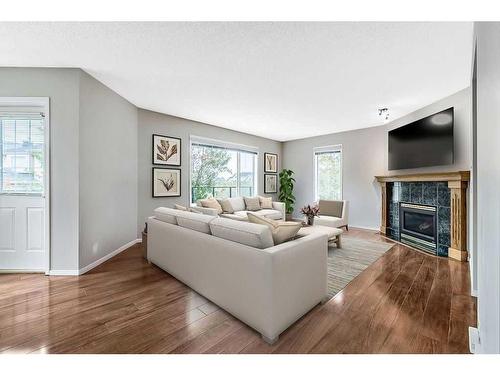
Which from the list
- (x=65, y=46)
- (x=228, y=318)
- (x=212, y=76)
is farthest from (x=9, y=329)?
(x=212, y=76)

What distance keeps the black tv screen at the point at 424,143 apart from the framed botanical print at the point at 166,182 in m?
4.53

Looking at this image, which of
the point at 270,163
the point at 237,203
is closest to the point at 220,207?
the point at 237,203

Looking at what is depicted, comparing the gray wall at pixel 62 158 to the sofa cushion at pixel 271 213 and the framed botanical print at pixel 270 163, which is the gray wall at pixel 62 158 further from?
the framed botanical print at pixel 270 163

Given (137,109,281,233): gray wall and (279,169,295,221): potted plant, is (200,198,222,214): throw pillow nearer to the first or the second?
(137,109,281,233): gray wall

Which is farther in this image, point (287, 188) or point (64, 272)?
point (287, 188)

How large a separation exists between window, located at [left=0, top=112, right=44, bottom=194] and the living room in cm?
2

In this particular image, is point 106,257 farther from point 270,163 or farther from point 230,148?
point 270,163

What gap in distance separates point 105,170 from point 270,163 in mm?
4724

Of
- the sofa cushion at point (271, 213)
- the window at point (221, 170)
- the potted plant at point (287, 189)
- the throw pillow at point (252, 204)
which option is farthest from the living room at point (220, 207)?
the potted plant at point (287, 189)

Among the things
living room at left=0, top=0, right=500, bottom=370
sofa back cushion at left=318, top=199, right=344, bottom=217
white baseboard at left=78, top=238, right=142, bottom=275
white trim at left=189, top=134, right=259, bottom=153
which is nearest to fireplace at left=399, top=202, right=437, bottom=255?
living room at left=0, top=0, right=500, bottom=370

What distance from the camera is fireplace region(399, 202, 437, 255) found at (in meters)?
3.74

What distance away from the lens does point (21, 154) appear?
111 inches

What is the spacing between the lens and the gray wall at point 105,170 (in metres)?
2.87
